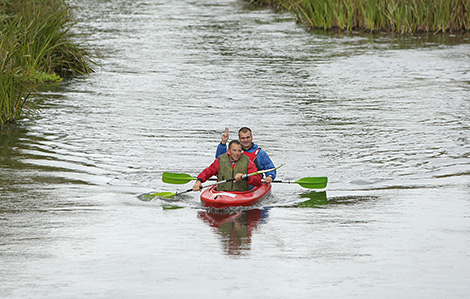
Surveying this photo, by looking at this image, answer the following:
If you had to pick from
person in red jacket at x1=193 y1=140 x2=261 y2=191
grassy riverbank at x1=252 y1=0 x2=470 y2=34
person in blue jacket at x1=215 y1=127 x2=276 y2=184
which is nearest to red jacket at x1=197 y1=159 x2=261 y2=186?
person in red jacket at x1=193 y1=140 x2=261 y2=191

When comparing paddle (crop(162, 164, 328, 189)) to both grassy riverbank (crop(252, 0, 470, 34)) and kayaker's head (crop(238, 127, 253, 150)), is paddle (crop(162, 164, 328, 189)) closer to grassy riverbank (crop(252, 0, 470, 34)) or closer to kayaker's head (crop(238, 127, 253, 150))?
kayaker's head (crop(238, 127, 253, 150))

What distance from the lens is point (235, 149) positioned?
10039 millimetres

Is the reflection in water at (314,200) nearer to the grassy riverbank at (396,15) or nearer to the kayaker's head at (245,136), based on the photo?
the kayaker's head at (245,136)

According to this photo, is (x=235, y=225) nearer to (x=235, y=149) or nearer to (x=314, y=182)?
(x=235, y=149)

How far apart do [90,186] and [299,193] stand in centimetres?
262

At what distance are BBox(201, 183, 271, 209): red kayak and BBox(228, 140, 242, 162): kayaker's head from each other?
45 centimetres

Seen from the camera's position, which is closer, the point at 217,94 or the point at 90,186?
the point at 90,186

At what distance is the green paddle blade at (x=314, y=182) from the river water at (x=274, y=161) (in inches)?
6.6

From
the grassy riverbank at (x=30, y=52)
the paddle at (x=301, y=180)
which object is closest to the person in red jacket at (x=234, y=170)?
the paddle at (x=301, y=180)

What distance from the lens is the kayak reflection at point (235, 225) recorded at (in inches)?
319

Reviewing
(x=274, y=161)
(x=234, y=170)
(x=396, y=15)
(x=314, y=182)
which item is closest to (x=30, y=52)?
(x=274, y=161)

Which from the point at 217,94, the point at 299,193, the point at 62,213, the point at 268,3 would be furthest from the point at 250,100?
the point at 268,3

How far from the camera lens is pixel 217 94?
58.0 feet

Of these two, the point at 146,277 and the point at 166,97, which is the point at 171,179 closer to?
the point at 146,277
